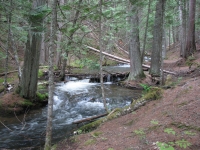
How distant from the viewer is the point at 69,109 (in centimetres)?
807

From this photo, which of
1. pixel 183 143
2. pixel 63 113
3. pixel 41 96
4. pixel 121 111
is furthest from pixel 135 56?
pixel 183 143

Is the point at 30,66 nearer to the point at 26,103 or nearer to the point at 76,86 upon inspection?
the point at 26,103

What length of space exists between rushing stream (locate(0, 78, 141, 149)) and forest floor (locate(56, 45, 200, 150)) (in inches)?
59.6

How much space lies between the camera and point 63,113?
760 centimetres

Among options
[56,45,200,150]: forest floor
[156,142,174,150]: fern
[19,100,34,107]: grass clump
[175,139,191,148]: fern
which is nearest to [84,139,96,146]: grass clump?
[56,45,200,150]: forest floor

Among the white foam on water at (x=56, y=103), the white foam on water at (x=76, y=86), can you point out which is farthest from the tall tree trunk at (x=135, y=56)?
the white foam on water at (x=56, y=103)

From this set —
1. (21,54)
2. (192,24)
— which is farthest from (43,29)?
(21,54)

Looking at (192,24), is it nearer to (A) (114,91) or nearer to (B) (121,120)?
(A) (114,91)

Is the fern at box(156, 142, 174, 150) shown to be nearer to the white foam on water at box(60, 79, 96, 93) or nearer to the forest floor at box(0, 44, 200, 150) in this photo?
the forest floor at box(0, 44, 200, 150)

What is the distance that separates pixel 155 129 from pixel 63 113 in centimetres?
472

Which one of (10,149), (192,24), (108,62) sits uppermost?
(192,24)

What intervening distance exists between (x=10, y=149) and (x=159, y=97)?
4469mm

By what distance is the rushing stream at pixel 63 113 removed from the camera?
208 inches

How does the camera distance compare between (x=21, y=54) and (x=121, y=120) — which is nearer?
(x=121, y=120)
